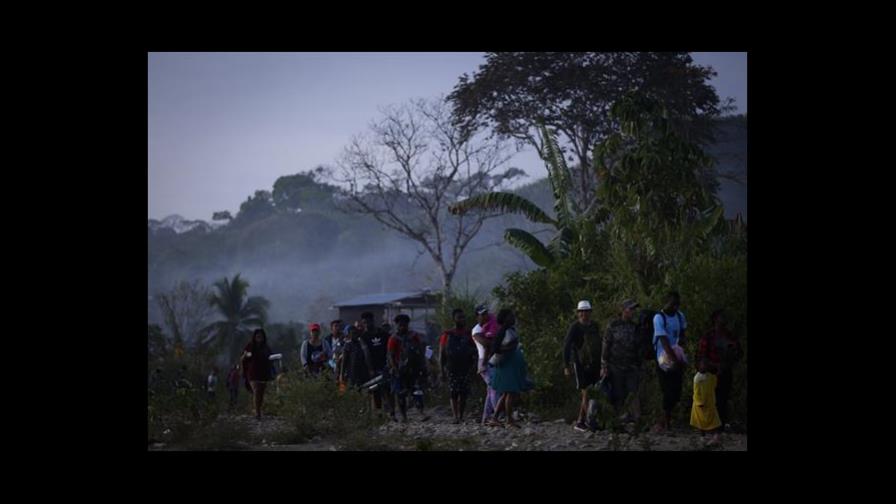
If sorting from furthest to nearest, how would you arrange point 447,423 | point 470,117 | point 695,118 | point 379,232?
1. point 379,232
2. point 470,117
3. point 695,118
4. point 447,423

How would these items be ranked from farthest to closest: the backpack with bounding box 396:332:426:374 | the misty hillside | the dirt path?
the misty hillside, the backpack with bounding box 396:332:426:374, the dirt path

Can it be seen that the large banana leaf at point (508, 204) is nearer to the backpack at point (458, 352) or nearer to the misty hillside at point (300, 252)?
the backpack at point (458, 352)

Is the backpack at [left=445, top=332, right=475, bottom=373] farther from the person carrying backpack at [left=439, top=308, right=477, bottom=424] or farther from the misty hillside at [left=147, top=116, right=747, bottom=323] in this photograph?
the misty hillside at [left=147, top=116, right=747, bottom=323]

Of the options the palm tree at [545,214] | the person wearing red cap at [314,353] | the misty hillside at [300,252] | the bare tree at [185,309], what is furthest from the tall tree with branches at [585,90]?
the misty hillside at [300,252]

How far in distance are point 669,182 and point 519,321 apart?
10.5 feet

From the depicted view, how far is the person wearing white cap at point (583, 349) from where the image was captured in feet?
44.8

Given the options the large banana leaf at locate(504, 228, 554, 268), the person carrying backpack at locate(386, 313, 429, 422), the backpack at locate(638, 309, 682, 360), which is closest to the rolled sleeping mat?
the person carrying backpack at locate(386, 313, 429, 422)

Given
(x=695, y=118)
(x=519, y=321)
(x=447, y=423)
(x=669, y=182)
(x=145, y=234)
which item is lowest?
(x=447, y=423)

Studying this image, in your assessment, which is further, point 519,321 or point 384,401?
point 519,321

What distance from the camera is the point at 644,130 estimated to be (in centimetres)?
1766

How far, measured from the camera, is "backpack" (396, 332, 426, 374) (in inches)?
603

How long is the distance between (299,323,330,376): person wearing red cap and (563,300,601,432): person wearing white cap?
14.9 feet
